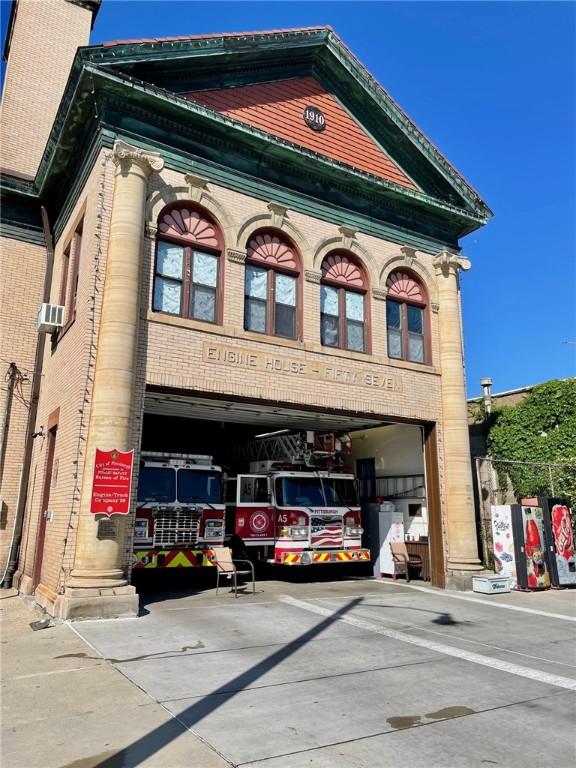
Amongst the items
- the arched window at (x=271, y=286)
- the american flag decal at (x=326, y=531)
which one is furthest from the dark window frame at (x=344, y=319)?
the american flag decal at (x=326, y=531)

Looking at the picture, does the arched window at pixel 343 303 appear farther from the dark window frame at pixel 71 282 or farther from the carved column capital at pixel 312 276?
the dark window frame at pixel 71 282

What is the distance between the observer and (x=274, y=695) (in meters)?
5.92

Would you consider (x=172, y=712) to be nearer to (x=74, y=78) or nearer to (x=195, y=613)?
(x=195, y=613)

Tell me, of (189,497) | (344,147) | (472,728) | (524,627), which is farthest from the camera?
(344,147)

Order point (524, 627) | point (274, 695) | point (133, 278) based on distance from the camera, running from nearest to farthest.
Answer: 1. point (274, 695)
2. point (524, 627)
3. point (133, 278)

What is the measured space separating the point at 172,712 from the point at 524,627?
22.8 feet

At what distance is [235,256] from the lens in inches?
526

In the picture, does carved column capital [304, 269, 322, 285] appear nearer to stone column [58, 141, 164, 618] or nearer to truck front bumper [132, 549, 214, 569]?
stone column [58, 141, 164, 618]

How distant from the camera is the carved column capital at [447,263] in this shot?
54.9 ft

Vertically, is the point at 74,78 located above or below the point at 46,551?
above

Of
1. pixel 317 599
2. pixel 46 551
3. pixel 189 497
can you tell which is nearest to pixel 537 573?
pixel 317 599

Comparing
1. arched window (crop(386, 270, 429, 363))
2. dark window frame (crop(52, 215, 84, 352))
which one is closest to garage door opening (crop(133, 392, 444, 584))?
arched window (crop(386, 270, 429, 363))

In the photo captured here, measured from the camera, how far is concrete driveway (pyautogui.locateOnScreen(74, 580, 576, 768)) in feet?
15.5

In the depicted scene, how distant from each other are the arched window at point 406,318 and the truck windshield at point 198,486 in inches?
221
